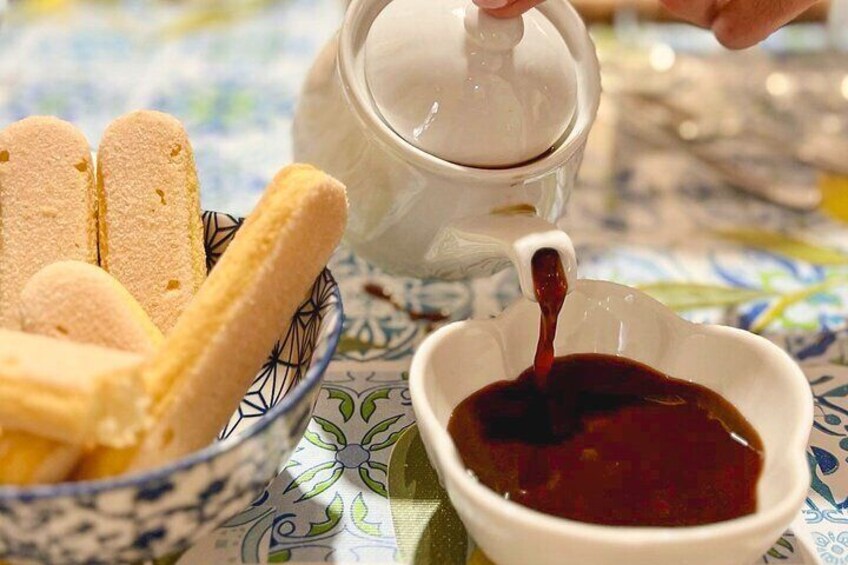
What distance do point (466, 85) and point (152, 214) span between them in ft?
0.83

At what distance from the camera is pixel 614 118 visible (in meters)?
1.28

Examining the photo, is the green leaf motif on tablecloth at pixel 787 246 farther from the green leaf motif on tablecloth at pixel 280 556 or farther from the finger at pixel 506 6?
the green leaf motif on tablecloth at pixel 280 556

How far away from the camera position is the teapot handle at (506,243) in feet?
2.07

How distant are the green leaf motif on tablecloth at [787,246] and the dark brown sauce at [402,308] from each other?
38cm

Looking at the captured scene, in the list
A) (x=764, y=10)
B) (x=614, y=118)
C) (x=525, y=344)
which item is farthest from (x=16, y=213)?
(x=614, y=118)

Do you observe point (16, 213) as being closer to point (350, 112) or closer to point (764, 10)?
point (350, 112)

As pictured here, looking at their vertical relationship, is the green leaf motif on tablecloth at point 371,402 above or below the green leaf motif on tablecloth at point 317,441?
below

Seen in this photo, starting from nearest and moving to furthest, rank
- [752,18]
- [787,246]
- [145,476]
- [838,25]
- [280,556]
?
[145,476] < [280,556] < [752,18] < [787,246] < [838,25]

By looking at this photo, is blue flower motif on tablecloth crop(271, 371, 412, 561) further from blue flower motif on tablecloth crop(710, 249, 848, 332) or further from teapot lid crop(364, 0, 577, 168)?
blue flower motif on tablecloth crop(710, 249, 848, 332)

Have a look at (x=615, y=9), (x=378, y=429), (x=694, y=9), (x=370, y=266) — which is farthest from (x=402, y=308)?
(x=615, y=9)

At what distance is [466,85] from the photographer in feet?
2.20

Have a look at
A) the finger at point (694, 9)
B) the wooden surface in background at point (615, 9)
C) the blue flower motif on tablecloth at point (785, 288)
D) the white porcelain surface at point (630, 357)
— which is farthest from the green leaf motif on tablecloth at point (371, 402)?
the wooden surface in background at point (615, 9)

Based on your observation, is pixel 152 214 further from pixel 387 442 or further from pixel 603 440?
pixel 603 440

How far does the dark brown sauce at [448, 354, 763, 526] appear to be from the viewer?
1.78ft
